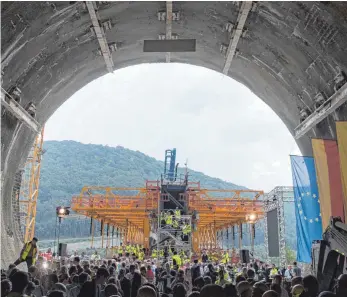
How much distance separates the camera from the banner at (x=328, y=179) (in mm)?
11711

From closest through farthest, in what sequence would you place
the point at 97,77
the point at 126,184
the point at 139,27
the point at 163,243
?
the point at 139,27 → the point at 97,77 → the point at 163,243 → the point at 126,184

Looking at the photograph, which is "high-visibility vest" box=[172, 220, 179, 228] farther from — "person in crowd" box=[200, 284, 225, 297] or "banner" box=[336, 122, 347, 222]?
"person in crowd" box=[200, 284, 225, 297]

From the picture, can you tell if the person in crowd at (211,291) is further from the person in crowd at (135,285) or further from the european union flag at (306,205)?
the european union flag at (306,205)

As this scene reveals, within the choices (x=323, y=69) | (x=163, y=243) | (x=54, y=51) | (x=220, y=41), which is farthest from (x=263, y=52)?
(x=163, y=243)

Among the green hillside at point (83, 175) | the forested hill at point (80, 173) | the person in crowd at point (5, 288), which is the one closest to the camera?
the person in crowd at point (5, 288)

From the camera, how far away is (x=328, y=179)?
12.1 metres

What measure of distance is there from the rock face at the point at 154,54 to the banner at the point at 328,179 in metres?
0.97

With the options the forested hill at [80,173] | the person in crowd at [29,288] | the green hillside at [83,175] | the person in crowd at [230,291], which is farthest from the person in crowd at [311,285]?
the forested hill at [80,173]

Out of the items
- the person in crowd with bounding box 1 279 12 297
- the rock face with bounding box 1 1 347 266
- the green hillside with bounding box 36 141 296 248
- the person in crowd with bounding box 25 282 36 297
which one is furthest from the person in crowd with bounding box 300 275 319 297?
the green hillside with bounding box 36 141 296 248

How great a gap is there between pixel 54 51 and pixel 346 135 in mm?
9548

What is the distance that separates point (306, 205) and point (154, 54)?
9.09 m

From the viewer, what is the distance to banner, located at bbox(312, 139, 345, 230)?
11.7m

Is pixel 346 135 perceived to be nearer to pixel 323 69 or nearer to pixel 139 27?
pixel 323 69

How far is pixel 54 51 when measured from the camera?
13852 mm
